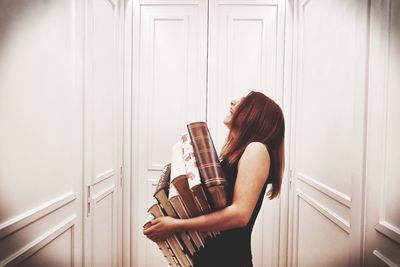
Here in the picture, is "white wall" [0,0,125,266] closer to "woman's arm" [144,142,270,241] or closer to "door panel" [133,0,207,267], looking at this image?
"door panel" [133,0,207,267]

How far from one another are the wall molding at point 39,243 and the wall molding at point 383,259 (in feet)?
4.31

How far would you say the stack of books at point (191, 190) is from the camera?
2.90 ft

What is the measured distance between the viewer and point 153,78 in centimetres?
235

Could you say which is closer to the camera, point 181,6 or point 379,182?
point 379,182

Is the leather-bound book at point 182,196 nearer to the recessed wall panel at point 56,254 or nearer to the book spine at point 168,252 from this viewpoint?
the book spine at point 168,252

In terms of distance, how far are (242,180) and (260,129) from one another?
0.22 meters

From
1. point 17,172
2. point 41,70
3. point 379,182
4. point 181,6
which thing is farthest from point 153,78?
point 379,182

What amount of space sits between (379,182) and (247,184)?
53cm

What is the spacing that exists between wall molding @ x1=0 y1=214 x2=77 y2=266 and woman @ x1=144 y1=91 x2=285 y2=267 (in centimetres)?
46

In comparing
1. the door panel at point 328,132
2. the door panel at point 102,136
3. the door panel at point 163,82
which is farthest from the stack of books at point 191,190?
the door panel at point 163,82

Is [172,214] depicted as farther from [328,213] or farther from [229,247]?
[328,213]

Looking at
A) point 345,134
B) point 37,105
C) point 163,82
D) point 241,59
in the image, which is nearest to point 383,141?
point 345,134

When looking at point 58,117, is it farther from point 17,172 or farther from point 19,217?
point 19,217

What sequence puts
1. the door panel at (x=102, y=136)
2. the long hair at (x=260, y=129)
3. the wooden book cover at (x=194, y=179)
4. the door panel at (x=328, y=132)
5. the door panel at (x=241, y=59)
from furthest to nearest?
the door panel at (x=241, y=59)
the door panel at (x=102, y=136)
the door panel at (x=328, y=132)
the long hair at (x=260, y=129)
the wooden book cover at (x=194, y=179)
